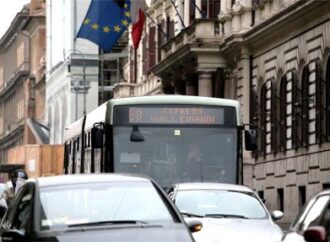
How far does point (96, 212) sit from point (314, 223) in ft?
7.37

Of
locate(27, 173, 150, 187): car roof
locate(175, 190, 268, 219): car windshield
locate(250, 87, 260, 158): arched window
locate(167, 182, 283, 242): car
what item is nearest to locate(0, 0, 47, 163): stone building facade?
locate(250, 87, 260, 158): arched window

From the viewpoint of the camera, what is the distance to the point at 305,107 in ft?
130

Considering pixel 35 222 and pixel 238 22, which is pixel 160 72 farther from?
pixel 35 222

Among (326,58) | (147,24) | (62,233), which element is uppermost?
(147,24)

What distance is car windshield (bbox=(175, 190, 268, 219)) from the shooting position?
1925cm

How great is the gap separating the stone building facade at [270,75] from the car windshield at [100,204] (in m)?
24.0

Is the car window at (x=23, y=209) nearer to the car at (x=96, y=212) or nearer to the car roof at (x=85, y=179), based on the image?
the car at (x=96, y=212)

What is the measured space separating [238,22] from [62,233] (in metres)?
35.7

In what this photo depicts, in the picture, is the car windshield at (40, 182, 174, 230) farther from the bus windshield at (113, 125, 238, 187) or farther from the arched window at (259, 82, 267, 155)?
the arched window at (259, 82, 267, 155)

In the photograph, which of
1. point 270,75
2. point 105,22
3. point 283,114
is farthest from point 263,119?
point 105,22

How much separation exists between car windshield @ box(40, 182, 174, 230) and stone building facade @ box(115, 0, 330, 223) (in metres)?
24.0

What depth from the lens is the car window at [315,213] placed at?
13.2 metres

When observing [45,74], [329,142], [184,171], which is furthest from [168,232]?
[45,74]

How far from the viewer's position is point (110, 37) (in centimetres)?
6800
